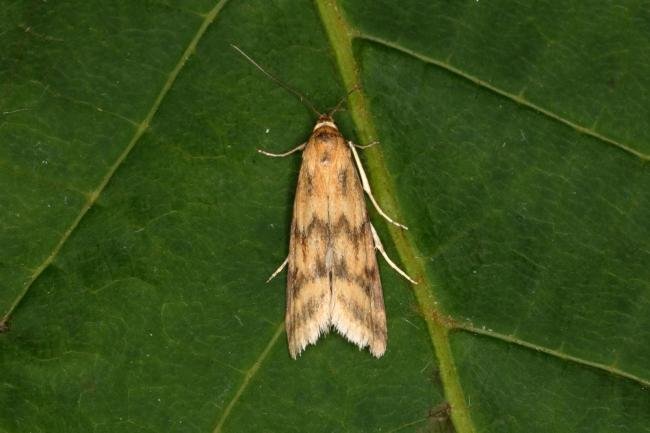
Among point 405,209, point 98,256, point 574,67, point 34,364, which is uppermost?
Answer: point 574,67

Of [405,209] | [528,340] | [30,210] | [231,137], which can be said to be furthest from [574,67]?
[30,210]

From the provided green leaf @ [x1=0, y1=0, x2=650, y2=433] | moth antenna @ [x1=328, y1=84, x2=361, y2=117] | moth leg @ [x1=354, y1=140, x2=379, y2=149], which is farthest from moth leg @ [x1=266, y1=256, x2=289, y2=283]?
moth antenna @ [x1=328, y1=84, x2=361, y2=117]

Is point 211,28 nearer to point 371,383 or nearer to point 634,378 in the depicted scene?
point 371,383

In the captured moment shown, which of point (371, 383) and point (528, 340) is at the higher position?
point (528, 340)

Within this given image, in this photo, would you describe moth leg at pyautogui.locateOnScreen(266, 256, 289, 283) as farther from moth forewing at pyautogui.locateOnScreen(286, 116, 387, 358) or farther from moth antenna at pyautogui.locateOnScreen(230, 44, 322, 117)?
moth antenna at pyautogui.locateOnScreen(230, 44, 322, 117)

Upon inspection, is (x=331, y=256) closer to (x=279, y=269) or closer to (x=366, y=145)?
(x=279, y=269)

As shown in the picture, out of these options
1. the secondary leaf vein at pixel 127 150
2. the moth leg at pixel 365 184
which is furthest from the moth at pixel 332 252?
the secondary leaf vein at pixel 127 150
